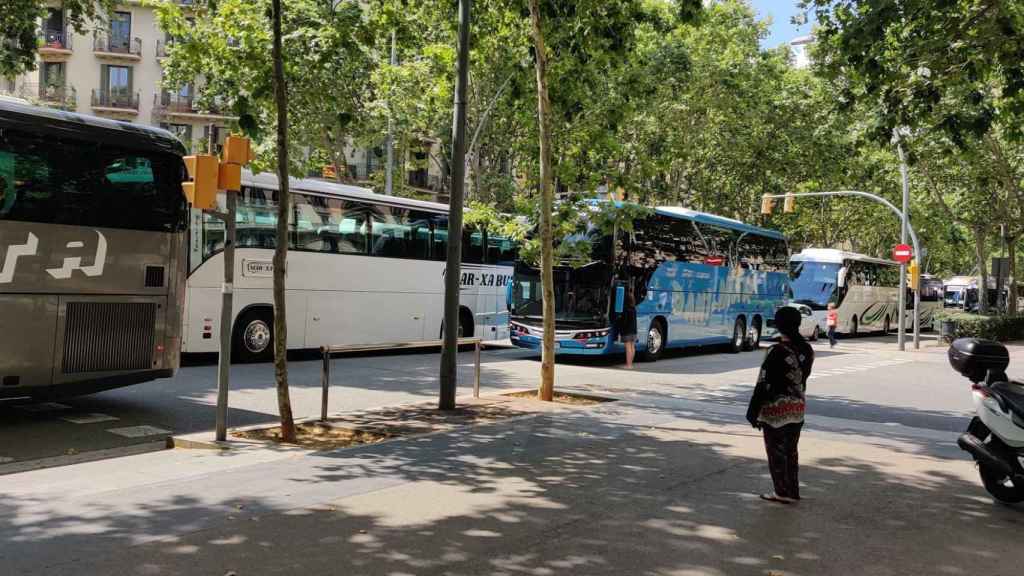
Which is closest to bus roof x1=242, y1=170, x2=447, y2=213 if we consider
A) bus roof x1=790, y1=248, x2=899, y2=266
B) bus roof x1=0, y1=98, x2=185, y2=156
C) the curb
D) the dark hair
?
bus roof x1=0, y1=98, x2=185, y2=156

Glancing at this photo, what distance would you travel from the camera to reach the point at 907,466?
8562 mm

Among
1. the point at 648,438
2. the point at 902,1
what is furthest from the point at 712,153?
the point at 648,438

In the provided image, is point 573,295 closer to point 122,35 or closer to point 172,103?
point 172,103

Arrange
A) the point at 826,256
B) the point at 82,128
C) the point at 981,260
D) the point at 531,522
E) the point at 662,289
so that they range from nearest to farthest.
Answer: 1. the point at 531,522
2. the point at 82,128
3. the point at 662,289
4. the point at 826,256
5. the point at 981,260

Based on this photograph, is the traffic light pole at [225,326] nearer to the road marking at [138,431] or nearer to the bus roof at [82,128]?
the road marking at [138,431]

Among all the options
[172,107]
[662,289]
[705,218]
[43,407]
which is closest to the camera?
[43,407]

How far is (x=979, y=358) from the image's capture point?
702cm

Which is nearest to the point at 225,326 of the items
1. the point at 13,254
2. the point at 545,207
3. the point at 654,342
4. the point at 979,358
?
the point at 13,254

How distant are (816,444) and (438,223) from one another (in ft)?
40.7

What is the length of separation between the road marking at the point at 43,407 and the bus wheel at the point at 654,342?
12718 millimetres

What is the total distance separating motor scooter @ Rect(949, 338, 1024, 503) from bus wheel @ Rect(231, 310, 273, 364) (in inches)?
494

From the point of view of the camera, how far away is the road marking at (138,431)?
373 inches

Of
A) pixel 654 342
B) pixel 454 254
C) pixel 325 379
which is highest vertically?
pixel 454 254

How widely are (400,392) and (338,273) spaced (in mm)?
5363
